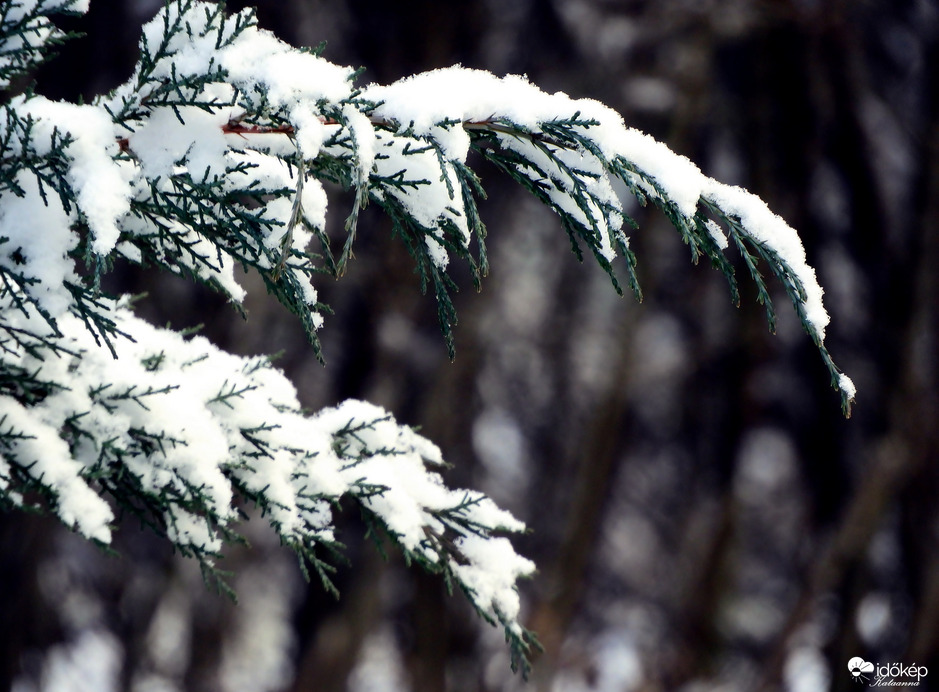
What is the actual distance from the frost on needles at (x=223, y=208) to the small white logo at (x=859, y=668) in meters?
5.39

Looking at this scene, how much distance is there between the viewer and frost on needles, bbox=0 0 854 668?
103cm

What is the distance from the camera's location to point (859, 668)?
18.2 feet

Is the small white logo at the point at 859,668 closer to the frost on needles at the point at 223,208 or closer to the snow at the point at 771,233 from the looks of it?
the frost on needles at the point at 223,208

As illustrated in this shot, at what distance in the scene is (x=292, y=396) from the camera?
156 cm

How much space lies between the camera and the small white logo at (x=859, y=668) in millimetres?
5531

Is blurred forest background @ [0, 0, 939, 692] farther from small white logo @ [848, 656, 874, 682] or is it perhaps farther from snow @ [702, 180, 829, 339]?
snow @ [702, 180, 829, 339]

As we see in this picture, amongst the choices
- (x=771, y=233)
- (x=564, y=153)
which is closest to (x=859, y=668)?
(x=771, y=233)

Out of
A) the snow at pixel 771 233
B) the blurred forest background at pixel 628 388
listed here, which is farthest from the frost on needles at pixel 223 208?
the blurred forest background at pixel 628 388

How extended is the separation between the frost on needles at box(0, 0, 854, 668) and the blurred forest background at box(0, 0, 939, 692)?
4278mm

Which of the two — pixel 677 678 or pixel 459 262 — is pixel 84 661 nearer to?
pixel 459 262

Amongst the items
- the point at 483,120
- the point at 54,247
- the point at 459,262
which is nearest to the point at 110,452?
the point at 54,247

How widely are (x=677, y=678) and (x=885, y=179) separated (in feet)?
13.9

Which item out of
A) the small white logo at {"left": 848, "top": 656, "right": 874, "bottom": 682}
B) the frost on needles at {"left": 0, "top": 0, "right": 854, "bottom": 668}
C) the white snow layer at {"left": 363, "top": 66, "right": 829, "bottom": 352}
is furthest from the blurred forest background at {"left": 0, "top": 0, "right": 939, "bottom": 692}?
the white snow layer at {"left": 363, "top": 66, "right": 829, "bottom": 352}

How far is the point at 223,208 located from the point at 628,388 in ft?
17.7
